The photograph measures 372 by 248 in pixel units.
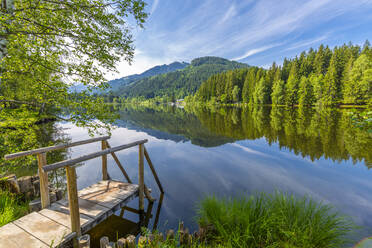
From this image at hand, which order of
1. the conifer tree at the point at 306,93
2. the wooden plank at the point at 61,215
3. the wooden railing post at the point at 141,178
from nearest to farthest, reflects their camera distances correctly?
the wooden plank at the point at 61,215 → the wooden railing post at the point at 141,178 → the conifer tree at the point at 306,93

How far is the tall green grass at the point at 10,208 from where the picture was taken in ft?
15.0

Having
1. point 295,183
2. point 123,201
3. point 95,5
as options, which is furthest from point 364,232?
point 95,5

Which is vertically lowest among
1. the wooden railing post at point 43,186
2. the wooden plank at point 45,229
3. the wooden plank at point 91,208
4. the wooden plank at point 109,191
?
the wooden plank at point 109,191

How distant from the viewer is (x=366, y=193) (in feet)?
25.7

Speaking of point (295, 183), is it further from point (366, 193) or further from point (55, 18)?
point (55, 18)

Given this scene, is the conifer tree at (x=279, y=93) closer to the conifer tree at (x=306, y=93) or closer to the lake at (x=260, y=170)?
the conifer tree at (x=306, y=93)

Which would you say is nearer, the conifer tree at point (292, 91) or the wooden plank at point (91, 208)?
the wooden plank at point (91, 208)

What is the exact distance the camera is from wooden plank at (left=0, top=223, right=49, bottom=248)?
3.46 metres

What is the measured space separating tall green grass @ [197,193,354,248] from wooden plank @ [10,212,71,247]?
3648 mm

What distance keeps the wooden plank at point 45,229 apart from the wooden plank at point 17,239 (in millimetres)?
75

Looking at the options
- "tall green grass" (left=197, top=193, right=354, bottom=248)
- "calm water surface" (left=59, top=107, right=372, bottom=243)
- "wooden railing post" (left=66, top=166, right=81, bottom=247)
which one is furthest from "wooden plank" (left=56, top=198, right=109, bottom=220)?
"tall green grass" (left=197, top=193, right=354, bottom=248)

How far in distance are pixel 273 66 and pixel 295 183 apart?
271ft

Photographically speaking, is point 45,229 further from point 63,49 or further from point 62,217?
point 63,49

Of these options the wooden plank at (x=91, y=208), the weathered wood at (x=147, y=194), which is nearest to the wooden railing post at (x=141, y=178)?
the weathered wood at (x=147, y=194)
